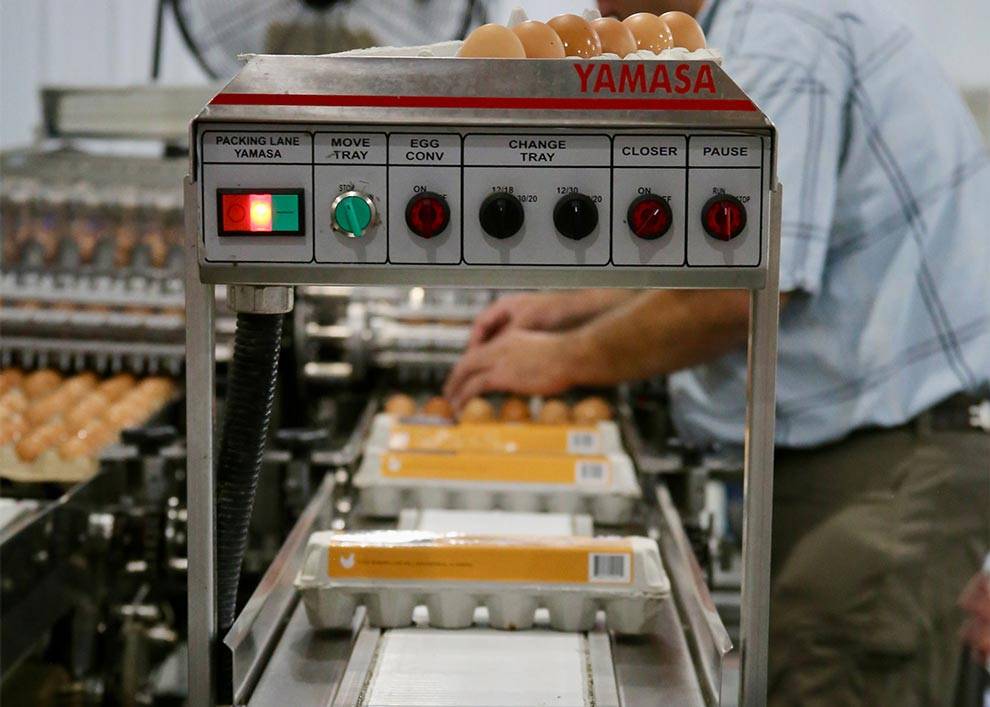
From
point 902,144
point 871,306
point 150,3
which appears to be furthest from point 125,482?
point 150,3

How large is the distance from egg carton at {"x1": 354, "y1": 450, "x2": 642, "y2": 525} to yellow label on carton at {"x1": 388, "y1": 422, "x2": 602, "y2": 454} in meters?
0.14

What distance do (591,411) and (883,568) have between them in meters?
0.72

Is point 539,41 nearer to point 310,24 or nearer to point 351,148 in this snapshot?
point 351,148

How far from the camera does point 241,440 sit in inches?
48.2

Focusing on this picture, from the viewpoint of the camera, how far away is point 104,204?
291 cm

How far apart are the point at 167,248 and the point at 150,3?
110 inches

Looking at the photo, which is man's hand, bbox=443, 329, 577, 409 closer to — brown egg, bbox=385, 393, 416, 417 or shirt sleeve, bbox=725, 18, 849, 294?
brown egg, bbox=385, 393, 416, 417

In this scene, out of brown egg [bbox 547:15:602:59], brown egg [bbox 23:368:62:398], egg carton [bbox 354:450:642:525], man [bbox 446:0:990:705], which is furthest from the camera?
brown egg [bbox 23:368:62:398]

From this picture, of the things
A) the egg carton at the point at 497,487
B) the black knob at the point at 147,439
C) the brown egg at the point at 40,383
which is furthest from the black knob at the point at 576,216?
the brown egg at the point at 40,383

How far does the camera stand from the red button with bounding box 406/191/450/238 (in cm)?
102

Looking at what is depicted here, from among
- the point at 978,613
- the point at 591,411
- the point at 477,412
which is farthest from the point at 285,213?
the point at 978,613

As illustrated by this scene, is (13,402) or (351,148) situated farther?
(13,402)

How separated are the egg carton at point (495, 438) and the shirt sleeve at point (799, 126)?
1.61ft

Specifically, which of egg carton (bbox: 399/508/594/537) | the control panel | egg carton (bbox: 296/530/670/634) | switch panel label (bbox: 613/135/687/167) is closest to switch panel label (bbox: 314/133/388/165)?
the control panel
